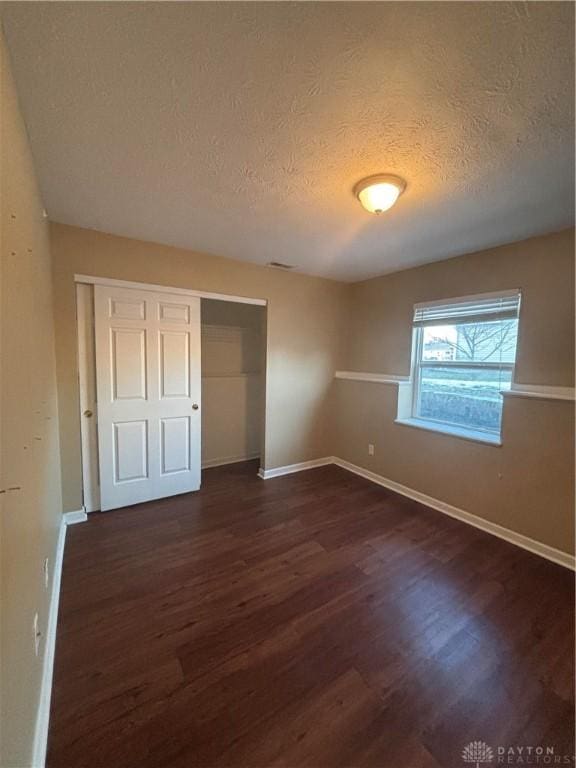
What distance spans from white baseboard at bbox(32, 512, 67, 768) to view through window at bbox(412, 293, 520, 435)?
11.0 ft

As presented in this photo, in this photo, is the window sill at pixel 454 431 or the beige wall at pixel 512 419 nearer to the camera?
the beige wall at pixel 512 419

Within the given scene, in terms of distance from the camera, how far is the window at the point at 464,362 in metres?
2.75

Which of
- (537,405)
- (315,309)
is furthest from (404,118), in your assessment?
(315,309)

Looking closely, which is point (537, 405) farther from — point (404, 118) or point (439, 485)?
point (404, 118)

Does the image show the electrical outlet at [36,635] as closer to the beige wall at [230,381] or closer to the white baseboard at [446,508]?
the white baseboard at [446,508]

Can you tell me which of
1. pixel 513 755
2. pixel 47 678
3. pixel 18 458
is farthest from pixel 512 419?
pixel 47 678

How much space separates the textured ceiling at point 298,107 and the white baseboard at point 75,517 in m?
2.42

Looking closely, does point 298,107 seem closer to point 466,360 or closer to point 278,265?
point 278,265

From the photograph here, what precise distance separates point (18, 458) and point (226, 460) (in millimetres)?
3422

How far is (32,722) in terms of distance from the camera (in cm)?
108

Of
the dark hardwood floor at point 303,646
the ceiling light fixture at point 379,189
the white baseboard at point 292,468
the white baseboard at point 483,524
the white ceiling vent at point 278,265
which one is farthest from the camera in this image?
the white baseboard at point 292,468

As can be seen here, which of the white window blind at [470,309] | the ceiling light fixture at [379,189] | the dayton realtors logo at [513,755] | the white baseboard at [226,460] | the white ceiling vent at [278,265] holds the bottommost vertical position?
the dayton realtors logo at [513,755]

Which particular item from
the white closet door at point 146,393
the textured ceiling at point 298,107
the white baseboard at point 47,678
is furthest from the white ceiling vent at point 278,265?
the white baseboard at point 47,678

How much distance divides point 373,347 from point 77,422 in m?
3.25
